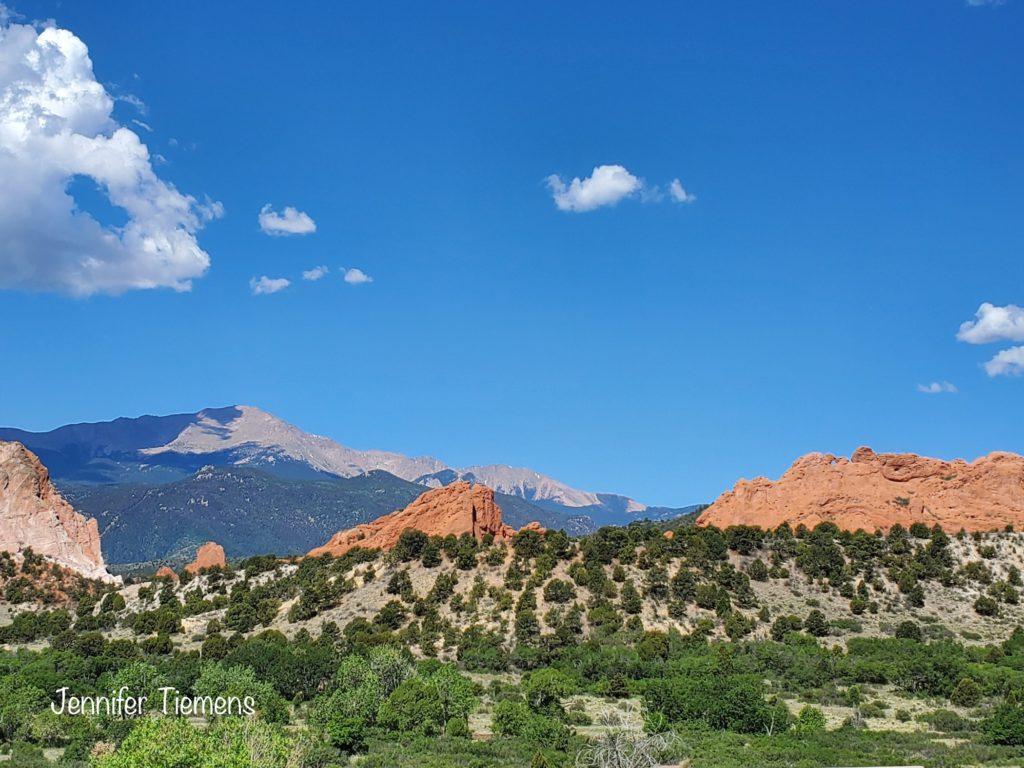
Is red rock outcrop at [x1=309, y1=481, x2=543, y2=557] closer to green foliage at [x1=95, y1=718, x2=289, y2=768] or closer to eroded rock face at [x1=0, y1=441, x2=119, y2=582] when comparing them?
eroded rock face at [x1=0, y1=441, x2=119, y2=582]

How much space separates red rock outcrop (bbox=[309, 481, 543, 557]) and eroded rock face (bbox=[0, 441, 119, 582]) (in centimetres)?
3122

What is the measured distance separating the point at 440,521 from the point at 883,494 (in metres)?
46.7

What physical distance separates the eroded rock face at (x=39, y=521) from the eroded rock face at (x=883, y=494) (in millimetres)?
72767

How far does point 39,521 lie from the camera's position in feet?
366

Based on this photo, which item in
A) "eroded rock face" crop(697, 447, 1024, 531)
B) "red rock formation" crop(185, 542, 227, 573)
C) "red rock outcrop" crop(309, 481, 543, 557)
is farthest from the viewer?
"red rock formation" crop(185, 542, 227, 573)

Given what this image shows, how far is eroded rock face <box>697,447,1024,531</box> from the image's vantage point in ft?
321

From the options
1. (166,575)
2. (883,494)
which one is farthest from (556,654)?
(166,575)

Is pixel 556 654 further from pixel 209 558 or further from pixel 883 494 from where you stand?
Result: pixel 209 558

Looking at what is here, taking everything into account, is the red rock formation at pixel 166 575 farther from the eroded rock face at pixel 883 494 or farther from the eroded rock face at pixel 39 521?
the eroded rock face at pixel 883 494

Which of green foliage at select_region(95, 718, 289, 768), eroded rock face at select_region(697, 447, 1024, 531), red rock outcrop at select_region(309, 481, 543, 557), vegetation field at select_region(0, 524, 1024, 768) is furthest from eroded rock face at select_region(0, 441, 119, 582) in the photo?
green foliage at select_region(95, 718, 289, 768)

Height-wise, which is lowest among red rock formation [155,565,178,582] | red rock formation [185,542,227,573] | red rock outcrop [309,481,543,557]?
red rock formation [155,565,178,582]

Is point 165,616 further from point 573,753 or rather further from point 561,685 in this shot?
point 573,753

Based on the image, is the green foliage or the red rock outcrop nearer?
the green foliage

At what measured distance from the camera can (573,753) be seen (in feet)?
145
